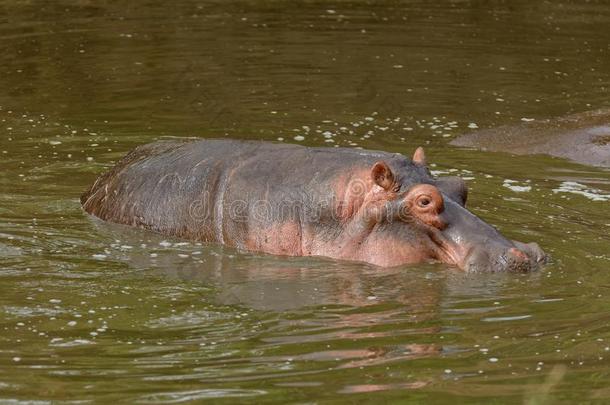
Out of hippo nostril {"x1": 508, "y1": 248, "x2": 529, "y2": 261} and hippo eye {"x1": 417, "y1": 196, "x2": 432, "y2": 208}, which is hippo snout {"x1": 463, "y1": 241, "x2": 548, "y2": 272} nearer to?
hippo nostril {"x1": 508, "y1": 248, "x2": 529, "y2": 261}

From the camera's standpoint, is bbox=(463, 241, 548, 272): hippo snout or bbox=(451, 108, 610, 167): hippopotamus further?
bbox=(451, 108, 610, 167): hippopotamus

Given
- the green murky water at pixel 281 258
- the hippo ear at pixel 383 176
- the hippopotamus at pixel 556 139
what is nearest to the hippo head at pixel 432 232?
the hippo ear at pixel 383 176

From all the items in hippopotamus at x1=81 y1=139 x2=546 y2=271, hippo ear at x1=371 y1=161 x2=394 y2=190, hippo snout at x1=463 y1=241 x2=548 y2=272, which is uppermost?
hippo ear at x1=371 y1=161 x2=394 y2=190

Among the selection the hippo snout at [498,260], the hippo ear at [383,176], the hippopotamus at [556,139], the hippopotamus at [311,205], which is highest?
the hippo ear at [383,176]

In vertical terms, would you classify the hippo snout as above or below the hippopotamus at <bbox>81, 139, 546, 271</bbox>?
below

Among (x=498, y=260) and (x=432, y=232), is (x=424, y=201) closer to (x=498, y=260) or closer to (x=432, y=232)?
(x=432, y=232)

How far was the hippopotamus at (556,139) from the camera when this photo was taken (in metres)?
12.9

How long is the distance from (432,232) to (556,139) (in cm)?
493

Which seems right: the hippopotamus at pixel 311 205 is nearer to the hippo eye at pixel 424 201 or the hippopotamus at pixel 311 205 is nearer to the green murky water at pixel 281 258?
the hippo eye at pixel 424 201

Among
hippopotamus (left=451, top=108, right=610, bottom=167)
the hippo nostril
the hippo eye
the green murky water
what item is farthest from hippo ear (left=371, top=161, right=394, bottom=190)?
hippopotamus (left=451, top=108, right=610, bottom=167)

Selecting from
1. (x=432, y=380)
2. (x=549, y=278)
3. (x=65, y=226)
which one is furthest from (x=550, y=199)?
(x=432, y=380)

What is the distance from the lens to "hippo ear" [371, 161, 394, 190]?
886cm

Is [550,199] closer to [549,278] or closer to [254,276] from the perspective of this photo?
[549,278]

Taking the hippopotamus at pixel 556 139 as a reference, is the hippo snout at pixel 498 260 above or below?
above
